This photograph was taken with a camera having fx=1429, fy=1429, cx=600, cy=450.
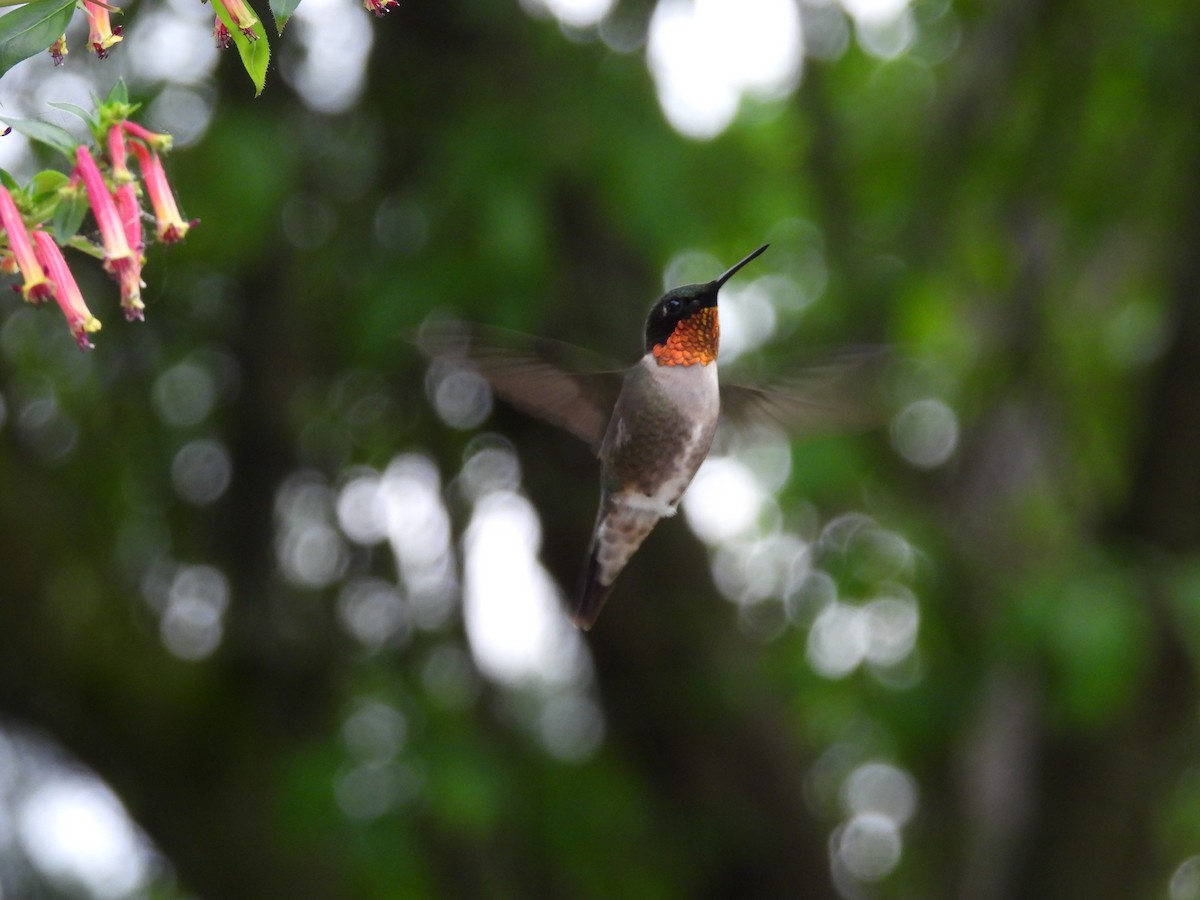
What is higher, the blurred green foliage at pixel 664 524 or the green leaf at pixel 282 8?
the green leaf at pixel 282 8

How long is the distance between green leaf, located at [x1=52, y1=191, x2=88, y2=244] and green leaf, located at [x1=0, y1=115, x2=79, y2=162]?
78mm

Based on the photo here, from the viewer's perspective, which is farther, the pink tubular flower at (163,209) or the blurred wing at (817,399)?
the blurred wing at (817,399)

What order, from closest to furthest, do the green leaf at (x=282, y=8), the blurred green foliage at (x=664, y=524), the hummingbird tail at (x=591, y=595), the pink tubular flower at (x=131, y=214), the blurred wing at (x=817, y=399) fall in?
the green leaf at (x=282, y=8)
the pink tubular flower at (x=131, y=214)
the blurred wing at (x=817, y=399)
the hummingbird tail at (x=591, y=595)
the blurred green foliage at (x=664, y=524)

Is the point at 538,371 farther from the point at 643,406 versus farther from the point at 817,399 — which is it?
the point at 817,399

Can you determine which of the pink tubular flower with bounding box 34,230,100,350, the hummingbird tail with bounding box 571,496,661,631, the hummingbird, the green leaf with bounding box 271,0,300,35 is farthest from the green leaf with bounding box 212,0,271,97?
the hummingbird tail with bounding box 571,496,661,631

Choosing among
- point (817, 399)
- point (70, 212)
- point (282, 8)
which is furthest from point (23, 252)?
point (817, 399)

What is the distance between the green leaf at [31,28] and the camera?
1.66 m

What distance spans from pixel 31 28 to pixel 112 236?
0.33m

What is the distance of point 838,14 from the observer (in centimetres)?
682

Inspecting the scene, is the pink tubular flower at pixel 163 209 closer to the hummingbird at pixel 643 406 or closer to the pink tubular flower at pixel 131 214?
the pink tubular flower at pixel 131 214

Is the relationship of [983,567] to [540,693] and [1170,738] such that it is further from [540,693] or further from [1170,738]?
[540,693]

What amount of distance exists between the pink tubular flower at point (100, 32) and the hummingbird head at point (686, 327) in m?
1.18

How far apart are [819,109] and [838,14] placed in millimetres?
846

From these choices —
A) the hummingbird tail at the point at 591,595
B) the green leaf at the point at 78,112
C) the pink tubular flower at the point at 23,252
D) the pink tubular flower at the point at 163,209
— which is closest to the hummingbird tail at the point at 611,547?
the hummingbird tail at the point at 591,595
